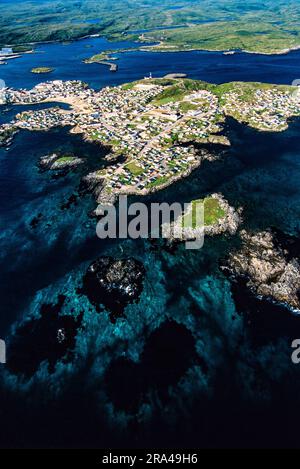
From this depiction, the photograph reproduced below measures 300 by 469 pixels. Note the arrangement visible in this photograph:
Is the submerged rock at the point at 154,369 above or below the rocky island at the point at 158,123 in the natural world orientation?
below

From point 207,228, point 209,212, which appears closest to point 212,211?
point 209,212

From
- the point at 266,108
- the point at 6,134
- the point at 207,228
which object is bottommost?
the point at 207,228

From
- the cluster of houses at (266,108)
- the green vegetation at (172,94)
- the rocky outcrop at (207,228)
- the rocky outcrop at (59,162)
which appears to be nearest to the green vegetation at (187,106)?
the green vegetation at (172,94)

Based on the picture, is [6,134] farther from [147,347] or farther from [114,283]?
[147,347]

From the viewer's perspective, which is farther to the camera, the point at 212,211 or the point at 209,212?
the point at 212,211

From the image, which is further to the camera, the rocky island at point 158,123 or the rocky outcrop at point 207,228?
the rocky island at point 158,123

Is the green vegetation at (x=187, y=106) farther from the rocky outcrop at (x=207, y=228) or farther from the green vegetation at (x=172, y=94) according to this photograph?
the rocky outcrop at (x=207, y=228)

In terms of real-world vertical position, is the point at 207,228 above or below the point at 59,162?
below

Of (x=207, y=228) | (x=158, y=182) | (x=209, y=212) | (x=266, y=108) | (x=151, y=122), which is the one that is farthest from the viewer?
(x=266, y=108)
